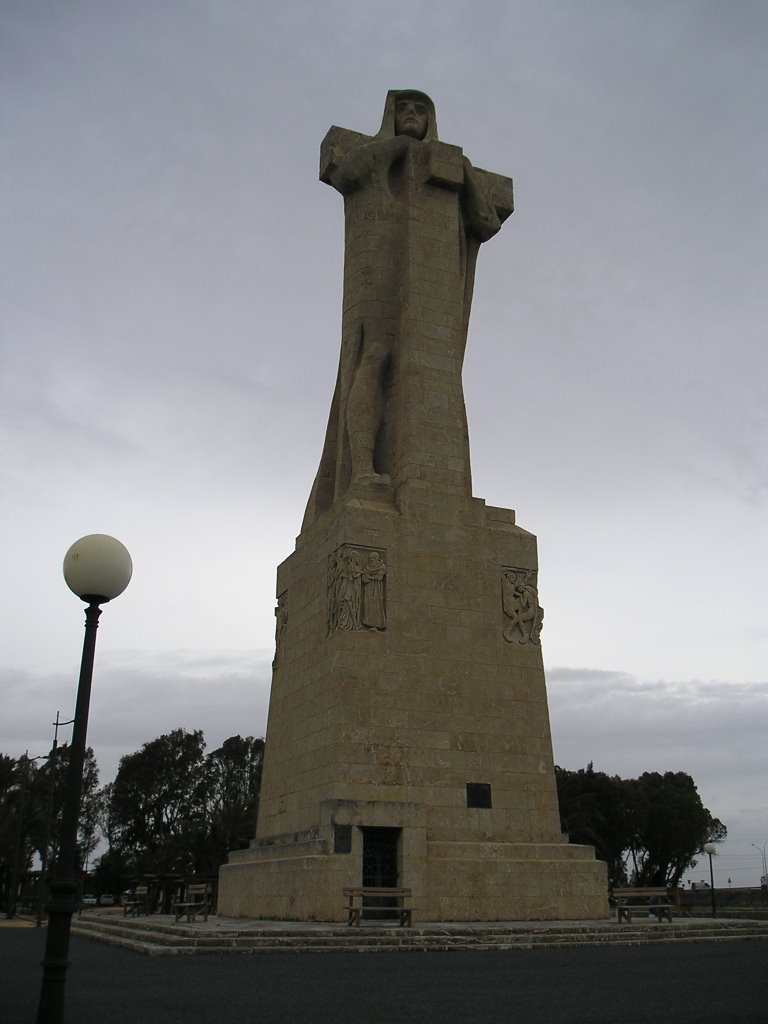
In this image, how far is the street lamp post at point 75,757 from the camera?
4.93 meters

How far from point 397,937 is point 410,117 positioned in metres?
16.2

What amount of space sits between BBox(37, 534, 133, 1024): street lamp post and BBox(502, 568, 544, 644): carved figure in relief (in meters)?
12.3

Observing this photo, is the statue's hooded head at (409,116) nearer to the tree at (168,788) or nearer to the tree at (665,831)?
the tree at (665,831)

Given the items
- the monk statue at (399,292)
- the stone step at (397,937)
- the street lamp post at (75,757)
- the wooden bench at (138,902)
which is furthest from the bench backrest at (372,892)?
the wooden bench at (138,902)

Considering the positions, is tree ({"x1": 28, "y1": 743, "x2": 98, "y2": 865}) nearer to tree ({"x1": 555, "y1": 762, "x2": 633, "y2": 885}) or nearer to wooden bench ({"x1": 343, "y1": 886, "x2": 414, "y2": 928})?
tree ({"x1": 555, "y1": 762, "x2": 633, "y2": 885})

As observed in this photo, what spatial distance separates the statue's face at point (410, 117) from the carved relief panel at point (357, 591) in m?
9.47

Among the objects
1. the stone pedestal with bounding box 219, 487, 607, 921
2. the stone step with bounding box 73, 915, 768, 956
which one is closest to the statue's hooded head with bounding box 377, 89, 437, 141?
the stone pedestal with bounding box 219, 487, 607, 921

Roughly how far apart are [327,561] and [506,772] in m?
4.83

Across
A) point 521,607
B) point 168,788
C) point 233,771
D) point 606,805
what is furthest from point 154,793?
point 521,607

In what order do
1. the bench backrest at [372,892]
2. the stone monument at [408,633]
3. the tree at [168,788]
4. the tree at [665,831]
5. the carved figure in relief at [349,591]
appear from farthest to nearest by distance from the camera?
the tree at [168,788] < the tree at [665,831] < the carved figure in relief at [349,591] < the stone monument at [408,633] < the bench backrest at [372,892]

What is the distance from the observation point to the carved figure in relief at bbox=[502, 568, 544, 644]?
57.6 ft

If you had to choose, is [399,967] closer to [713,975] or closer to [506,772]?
[713,975]

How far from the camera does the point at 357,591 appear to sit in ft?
53.8

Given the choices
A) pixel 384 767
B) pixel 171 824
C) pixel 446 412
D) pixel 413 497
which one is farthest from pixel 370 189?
pixel 171 824
